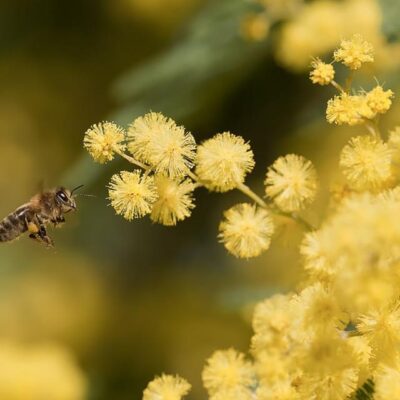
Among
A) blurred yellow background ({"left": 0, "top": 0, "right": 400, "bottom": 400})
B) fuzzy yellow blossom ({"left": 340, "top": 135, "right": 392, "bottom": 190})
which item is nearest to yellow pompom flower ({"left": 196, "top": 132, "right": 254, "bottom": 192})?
fuzzy yellow blossom ({"left": 340, "top": 135, "right": 392, "bottom": 190})

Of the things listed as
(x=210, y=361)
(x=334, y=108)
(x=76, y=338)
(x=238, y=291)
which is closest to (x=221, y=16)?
(x=238, y=291)

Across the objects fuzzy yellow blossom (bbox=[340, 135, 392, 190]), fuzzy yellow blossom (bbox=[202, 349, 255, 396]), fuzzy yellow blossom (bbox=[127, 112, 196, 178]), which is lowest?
fuzzy yellow blossom (bbox=[202, 349, 255, 396])

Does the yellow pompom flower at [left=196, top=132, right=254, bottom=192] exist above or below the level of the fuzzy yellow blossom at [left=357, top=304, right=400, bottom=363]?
above

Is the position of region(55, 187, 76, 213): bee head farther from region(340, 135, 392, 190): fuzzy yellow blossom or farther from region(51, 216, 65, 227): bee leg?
region(340, 135, 392, 190): fuzzy yellow blossom

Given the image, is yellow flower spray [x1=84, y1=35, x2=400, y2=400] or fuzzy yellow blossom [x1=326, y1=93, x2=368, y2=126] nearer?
yellow flower spray [x1=84, y1=35, x2=400, y2=400]

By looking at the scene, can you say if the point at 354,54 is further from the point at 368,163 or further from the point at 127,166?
the point at 127,166
